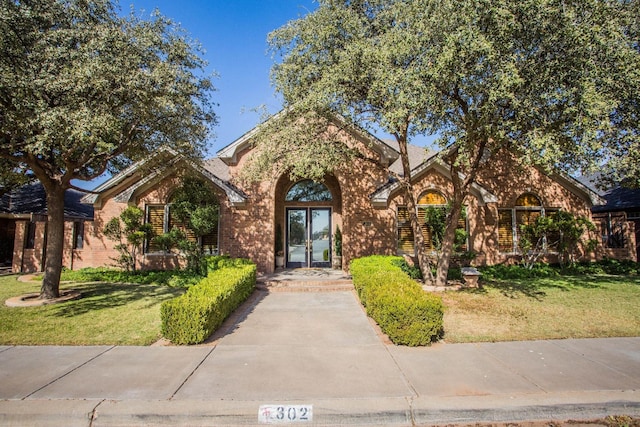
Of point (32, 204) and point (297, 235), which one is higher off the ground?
point (32, 204)

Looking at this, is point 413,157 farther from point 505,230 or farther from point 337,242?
point 337,242

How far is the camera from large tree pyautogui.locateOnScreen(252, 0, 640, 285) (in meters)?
7.59

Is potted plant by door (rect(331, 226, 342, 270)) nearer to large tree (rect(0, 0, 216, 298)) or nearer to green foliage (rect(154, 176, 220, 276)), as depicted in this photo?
green foliage (rect(154, 176, 220, 276))

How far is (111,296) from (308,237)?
824cm

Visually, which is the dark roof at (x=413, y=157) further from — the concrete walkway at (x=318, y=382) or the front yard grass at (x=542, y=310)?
the concrete walkway at (x=318, y=382)

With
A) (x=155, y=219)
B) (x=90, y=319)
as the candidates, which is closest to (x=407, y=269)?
(x=90, y=319)

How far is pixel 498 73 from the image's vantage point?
7.51m

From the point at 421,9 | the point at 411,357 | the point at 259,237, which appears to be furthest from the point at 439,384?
Answer: the point at 259,237

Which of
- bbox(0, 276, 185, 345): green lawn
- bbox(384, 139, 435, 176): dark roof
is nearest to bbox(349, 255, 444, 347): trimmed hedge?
bbox(0, 276, 185, 345): green lawn

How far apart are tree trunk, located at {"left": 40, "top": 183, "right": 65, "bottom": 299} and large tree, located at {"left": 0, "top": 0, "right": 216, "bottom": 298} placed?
2 cm

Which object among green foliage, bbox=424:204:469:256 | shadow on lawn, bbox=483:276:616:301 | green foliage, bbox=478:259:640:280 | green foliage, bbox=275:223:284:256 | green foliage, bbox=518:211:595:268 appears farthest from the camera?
green foliage, bbox=275:223:284:256

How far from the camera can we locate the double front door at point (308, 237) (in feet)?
52.7

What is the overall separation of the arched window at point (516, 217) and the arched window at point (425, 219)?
208cm

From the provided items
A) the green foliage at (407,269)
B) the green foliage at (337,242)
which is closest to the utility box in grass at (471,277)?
the green foliage at (407,269)
